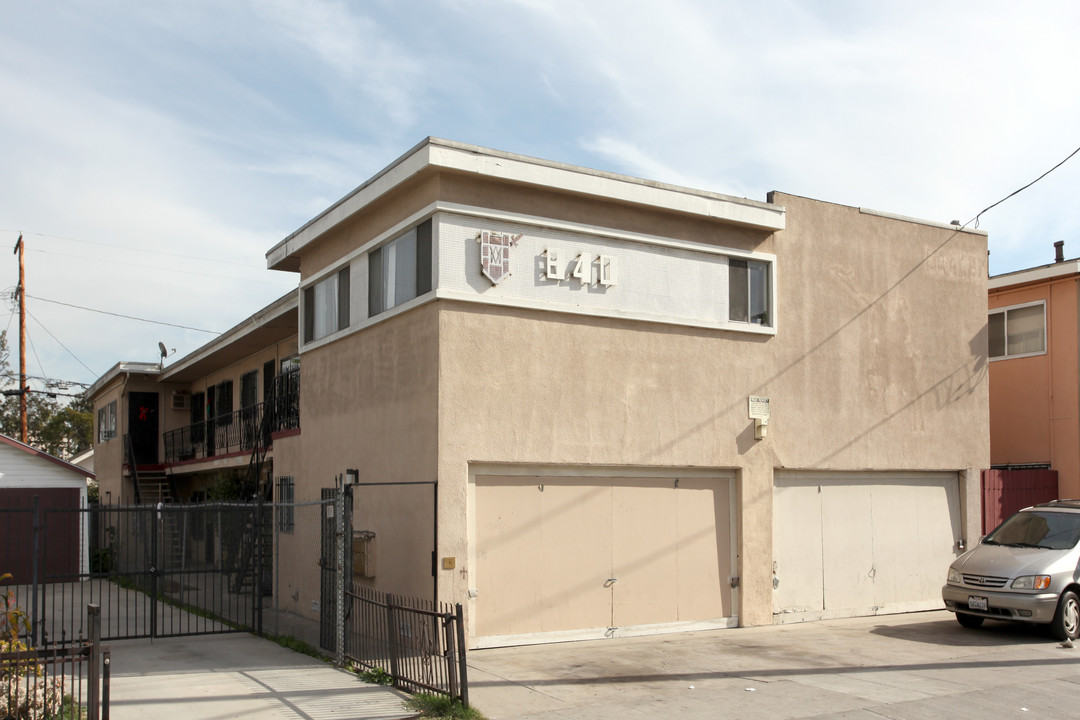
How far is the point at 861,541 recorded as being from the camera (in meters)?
16.0

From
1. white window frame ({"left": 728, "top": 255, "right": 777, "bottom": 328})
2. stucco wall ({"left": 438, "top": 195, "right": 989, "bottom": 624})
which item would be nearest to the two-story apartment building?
stucco wall ({"left": 438, "top": 195, "right": 989, "bottom": 624})

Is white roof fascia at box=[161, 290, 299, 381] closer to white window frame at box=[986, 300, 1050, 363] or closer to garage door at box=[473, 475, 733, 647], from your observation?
garage door at box=[473, 475, 733, 647]

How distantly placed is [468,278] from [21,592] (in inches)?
588

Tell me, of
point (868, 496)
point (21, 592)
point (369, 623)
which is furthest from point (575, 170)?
point (21, 592)

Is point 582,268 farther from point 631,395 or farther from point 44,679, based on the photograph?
point 44,679

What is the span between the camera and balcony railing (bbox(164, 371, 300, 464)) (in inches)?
735

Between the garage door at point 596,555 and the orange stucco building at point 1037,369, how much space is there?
8.96 metres

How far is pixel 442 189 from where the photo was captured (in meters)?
12.5

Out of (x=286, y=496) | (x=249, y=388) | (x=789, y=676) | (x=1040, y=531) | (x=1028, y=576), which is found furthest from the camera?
(x=249, y=388)

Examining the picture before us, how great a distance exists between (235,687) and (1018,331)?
691 inches

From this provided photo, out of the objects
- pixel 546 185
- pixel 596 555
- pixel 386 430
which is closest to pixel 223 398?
pixel 386 430

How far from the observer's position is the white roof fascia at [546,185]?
12391 mm

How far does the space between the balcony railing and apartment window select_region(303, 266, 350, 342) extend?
2.18 metres

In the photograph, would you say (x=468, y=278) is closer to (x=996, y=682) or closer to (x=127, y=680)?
(x=127, y=680)
